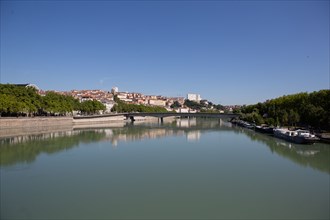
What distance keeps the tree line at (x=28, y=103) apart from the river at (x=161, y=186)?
17061mm

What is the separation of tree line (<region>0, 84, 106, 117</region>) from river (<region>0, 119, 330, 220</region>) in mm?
17061

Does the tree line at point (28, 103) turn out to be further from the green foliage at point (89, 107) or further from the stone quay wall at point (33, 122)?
the green foliage at point (89, 107)

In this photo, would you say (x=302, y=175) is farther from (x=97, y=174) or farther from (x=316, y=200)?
(x=97, y=174)

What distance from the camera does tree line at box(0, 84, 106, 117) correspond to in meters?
35.5

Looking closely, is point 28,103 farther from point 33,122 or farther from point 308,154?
point 308,154

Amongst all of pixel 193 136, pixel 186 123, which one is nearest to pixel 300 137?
pixel 193 136

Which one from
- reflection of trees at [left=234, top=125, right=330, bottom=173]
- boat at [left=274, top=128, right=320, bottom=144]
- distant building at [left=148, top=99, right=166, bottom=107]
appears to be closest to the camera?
reflection of trees at [left=234, top=125, right=330, bottom=173]

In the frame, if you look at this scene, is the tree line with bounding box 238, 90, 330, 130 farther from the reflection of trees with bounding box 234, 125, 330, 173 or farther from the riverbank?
the riverbank

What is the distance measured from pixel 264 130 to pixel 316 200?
27991 mm

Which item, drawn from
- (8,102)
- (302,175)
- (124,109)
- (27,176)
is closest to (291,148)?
(302,175)

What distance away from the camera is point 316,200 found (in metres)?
10.2

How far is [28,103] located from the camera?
39000mm

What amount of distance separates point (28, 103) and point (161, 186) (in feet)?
103

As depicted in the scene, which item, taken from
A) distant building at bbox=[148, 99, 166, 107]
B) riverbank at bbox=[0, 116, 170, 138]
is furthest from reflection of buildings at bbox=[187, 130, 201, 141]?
distant building at bbox=[148, 99, 166, 107]
